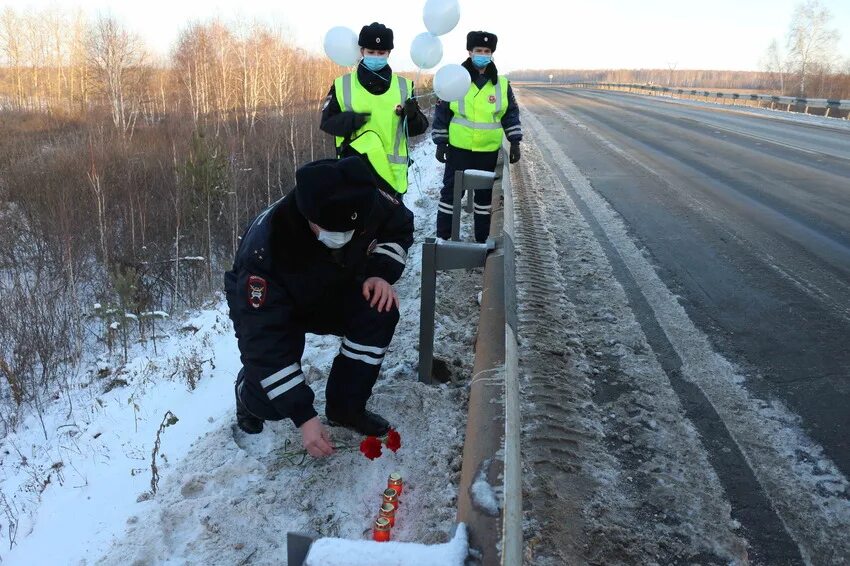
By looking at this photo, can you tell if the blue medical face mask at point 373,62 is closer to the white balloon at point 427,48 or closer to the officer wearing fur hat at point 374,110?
the officer wearing fur hat at point 374,110

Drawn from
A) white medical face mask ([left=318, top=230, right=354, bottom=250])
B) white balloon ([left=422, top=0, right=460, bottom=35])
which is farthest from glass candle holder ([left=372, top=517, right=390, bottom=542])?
white balloon ([left=422, top=0, right=460, bottom=35])

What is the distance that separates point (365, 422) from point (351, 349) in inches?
13.9

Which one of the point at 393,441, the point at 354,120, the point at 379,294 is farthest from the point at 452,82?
the point at 393,441

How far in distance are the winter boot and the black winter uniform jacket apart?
358mm

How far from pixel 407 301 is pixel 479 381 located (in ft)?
8.33

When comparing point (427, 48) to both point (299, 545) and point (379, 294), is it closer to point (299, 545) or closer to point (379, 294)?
point (379, 294)

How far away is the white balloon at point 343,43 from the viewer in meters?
5.18

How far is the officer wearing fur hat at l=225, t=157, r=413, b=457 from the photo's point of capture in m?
2.40

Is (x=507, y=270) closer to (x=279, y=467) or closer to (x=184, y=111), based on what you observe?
(x=279, y=467)

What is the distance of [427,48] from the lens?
5.74 m

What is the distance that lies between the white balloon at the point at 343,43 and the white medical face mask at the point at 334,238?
10.7 ft

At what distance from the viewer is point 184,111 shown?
22.7 m

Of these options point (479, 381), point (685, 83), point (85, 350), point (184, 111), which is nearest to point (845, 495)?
point (479, 381)

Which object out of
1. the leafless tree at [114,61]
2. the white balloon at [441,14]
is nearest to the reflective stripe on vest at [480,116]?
the white balloon at [441,14]
